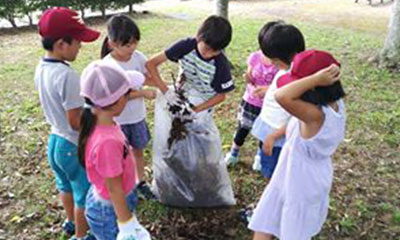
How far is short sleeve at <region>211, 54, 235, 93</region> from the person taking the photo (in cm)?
293

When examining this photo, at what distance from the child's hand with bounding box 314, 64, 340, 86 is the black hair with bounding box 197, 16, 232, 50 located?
92cm

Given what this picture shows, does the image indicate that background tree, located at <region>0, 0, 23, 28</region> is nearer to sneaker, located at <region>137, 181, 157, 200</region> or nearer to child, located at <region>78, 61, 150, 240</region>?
sneaker, located at <region>137, 181, 157, 200</region>

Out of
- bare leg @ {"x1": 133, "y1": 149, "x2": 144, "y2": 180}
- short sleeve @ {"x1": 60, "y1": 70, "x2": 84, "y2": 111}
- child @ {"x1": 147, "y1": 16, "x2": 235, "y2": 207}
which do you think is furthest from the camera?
bare leg @ {"x1": 133, "y1": 149, "x2": 144, "y2": 180}

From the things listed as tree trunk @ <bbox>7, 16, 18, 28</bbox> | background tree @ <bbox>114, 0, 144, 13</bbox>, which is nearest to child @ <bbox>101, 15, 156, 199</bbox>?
tree trunk @ <bbox>7, 16, 18, 28</bbox>

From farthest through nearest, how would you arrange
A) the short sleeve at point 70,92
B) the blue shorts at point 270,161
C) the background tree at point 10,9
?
1. the background tree at point 10,9
2. the blue shorts at point 270,161
3. the short sleeve at point 70,92

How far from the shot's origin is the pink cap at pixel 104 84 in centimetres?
197

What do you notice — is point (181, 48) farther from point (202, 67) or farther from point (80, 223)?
point (80, 223)

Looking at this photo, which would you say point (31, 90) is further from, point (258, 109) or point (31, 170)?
point (258, 109)

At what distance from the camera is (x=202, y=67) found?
2.93 metres

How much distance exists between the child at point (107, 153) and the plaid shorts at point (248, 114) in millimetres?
1418

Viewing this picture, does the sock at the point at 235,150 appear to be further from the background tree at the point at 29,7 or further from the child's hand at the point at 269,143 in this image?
the background tree at the point at 29,7

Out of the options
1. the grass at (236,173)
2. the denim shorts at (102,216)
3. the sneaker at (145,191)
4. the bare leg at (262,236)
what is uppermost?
the denim shorts at (102,216)

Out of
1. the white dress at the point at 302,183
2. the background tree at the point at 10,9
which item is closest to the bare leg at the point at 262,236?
the white dress at the point at 302,183

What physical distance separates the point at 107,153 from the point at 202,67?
1.15m
